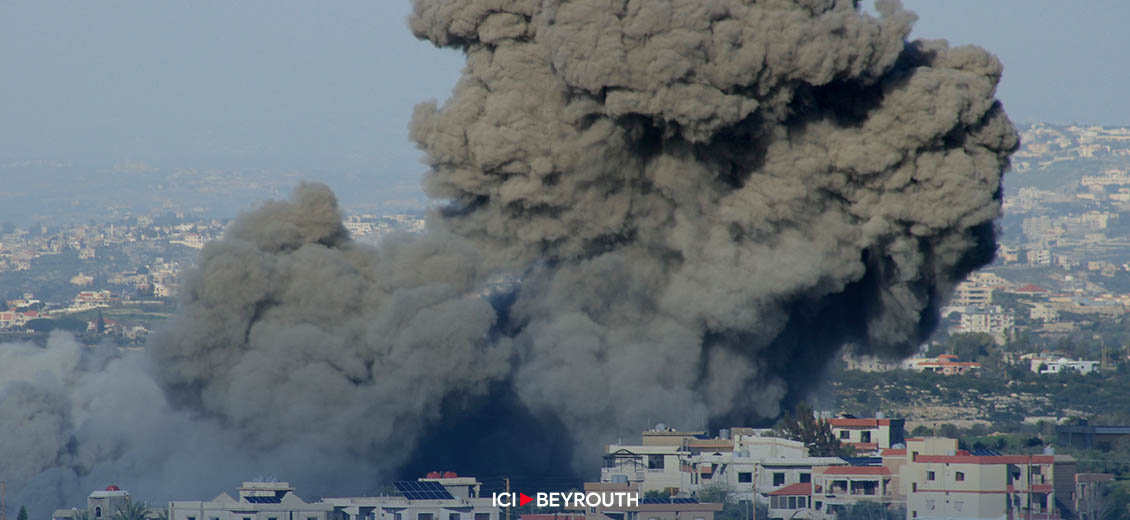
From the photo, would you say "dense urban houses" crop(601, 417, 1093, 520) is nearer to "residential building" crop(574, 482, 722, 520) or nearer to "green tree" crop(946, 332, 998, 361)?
"residential building" crop(574, 482, 722, 520)

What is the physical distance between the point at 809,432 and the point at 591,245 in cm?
590

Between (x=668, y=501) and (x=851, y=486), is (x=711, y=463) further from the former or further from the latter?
(x=668, y=501)

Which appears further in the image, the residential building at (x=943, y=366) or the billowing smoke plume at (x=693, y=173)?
the residential building at (x=943, y=366)

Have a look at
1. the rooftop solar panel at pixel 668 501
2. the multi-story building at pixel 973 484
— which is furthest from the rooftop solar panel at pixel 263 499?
the multi-story building at pixel 973 484

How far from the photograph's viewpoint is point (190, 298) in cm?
3516

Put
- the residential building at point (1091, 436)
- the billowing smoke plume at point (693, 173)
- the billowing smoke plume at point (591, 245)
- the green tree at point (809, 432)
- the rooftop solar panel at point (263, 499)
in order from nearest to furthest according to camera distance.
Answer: the rooftop solar panel at point (263, 499) < the billowing smoke plume at point (693, 173) < the billowing smoke plume at point (591, 245) < the green tree at point (809, 432) < the residential building at point (1091, 436)

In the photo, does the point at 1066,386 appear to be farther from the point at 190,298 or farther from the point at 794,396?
the point at 190,298

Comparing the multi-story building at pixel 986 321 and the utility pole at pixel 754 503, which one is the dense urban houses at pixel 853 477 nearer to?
the utility pole at pixel 754 503

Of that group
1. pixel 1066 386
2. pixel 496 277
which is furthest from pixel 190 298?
pixel 1066 386

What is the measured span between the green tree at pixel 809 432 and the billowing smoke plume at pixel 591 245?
2.22 meters

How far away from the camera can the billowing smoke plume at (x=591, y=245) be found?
33.2 meters

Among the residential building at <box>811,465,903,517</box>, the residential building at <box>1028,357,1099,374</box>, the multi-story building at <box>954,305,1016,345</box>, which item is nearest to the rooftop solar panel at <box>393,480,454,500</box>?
the residential building at <box>811,465,903,517</box>

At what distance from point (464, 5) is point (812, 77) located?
5.80m

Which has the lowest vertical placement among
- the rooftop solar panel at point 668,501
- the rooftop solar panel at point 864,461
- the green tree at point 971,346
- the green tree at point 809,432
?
the rooftop solar panel at point 668,501
